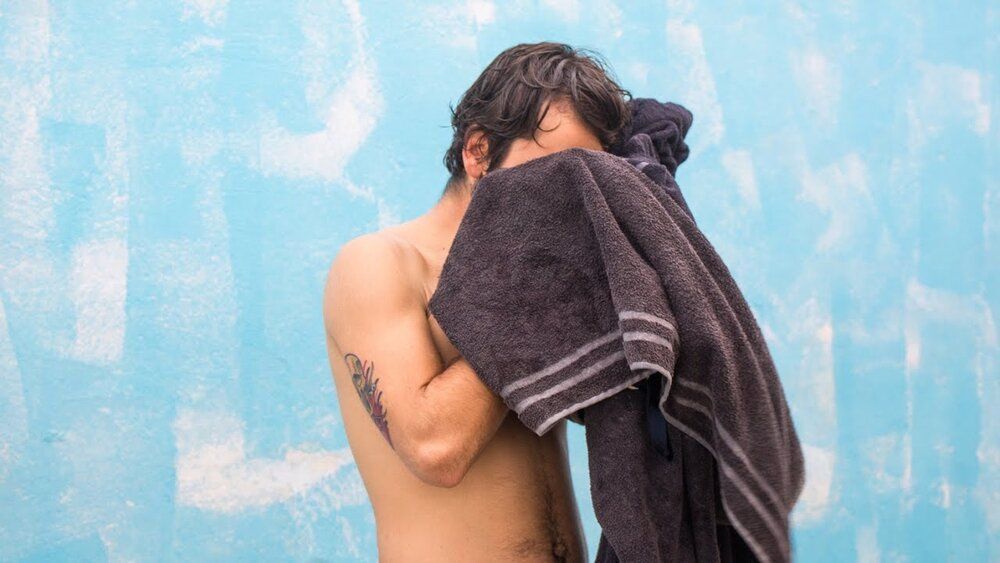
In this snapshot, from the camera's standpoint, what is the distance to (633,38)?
2.52 metres

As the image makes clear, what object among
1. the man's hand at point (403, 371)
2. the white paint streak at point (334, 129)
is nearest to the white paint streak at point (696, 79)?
the white paint streak at point (334, 129)

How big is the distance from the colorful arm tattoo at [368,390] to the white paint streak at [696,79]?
1.44 m

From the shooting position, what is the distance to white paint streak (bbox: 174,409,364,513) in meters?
2.08

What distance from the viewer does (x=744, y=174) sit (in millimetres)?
2604

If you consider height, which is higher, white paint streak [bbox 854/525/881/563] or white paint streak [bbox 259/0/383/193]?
white paint streak [bbox 259/0/383/193]

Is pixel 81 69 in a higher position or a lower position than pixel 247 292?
higher

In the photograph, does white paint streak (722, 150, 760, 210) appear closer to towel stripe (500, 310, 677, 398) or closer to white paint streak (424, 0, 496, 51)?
white paint streak (424, 0, 496, 51)

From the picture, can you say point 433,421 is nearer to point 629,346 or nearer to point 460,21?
point 629,346

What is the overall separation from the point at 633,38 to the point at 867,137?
712 millimetres

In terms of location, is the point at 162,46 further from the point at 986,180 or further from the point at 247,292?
the point at 986,180

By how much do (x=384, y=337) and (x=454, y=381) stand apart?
4.6 inches

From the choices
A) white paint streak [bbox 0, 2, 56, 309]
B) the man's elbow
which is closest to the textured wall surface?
white paint streak [bbox 0, 2, 56, 309]

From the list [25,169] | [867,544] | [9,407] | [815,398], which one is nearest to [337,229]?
[25,169]

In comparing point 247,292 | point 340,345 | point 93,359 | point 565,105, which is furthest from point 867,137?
point 93,359
